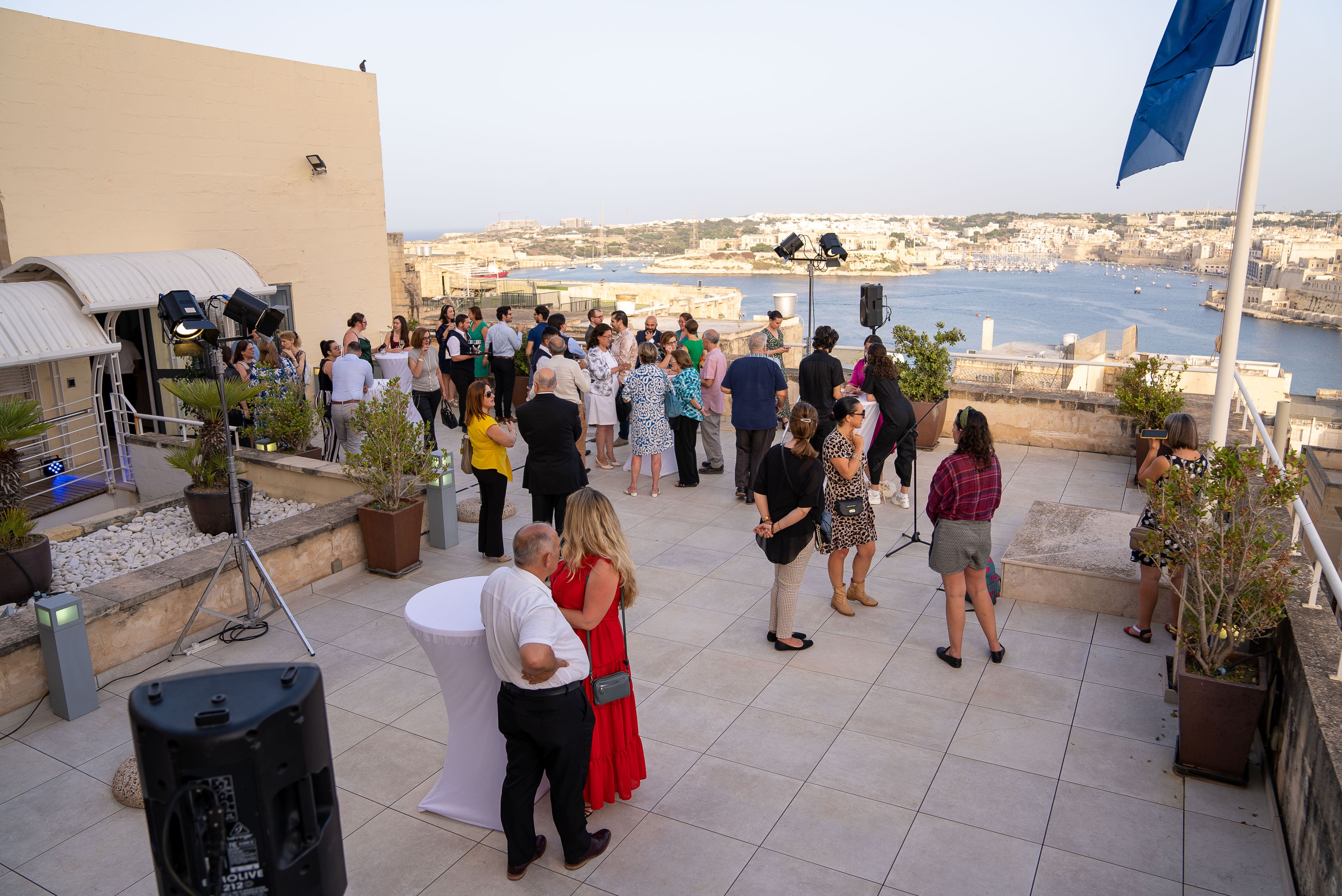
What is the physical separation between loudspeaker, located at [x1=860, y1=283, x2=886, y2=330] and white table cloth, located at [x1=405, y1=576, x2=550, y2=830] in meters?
7.46

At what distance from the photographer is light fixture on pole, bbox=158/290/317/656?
18.5 ft

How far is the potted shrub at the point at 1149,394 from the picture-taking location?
30.3 ft

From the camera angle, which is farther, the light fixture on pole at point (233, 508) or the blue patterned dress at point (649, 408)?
the blue patterned dress at point (649, 408)

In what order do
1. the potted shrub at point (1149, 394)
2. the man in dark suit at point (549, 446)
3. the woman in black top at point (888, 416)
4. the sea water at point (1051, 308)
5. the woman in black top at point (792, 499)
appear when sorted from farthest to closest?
the sea water at point (1051, 308) → the potted shrub at point (1149, 394) → the woman in black top at point (888, 416) → the man in dark suit at point (549, 446) → the woman in black top at point (792, 499)

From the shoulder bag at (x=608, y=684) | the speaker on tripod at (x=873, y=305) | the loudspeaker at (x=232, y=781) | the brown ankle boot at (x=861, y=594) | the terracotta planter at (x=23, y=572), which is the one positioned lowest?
the brown ankle boot at (x=861, y=594)

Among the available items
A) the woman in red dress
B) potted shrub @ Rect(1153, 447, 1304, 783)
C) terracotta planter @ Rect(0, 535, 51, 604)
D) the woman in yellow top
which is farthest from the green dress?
potted shrub @ Rect(1153, 447, 1304, 783)

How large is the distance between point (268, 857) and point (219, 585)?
455 cm

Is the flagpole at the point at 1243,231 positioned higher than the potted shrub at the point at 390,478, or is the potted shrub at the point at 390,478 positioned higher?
the flagpole at the point at 1243,231

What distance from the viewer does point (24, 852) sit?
389cm

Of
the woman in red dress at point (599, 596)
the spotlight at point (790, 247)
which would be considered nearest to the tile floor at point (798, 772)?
the woman in red dress at point (599, 596)

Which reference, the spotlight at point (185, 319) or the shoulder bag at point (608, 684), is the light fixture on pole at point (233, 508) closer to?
the spotlight at point (185, 319)

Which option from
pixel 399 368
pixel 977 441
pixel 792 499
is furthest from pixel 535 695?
pixel 399 368

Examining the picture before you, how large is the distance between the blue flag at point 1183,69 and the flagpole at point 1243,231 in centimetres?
20

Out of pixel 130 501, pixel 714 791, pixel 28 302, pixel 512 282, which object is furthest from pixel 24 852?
pixel 512 282
